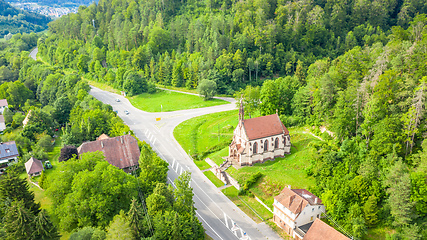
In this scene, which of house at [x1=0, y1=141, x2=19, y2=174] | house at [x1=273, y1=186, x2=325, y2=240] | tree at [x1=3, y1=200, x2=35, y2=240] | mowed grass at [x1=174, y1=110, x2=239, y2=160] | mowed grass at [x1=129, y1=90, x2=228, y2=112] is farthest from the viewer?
mowed grass at [x1=129, y1=90, x2=228, y2=112]

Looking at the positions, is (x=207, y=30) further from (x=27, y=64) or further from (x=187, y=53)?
(x=27, y=64)

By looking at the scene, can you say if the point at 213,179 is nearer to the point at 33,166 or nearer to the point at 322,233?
the point at 322,233

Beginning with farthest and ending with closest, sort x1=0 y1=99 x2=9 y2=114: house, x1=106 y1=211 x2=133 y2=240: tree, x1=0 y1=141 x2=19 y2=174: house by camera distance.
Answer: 1. x1=0 y1=99 x2=9 y2=114: house
2. x1=0 y1=141 x2=19 y2=174: house
3. x1=106 y1=211 x2=133 y2=240: tree

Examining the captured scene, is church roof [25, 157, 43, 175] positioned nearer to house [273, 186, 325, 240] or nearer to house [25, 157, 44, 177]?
house [25, 157, 44, 177]

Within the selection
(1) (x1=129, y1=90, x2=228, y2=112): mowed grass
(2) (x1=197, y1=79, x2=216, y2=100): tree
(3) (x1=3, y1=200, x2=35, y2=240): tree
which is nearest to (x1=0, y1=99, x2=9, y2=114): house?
(1) (x1=129, y1=90, x2=228, y2=112): mowed grass

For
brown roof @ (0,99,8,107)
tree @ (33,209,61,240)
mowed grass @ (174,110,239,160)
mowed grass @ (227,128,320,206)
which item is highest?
tree @ (33,209,61,240)

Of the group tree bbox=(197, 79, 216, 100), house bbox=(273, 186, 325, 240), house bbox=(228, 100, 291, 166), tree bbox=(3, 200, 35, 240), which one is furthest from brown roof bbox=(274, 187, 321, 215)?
tree bbox=(197, 79, 216, 100)

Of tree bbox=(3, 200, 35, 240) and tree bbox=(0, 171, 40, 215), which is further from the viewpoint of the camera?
tree bbox=(0, 171, 40, 215)

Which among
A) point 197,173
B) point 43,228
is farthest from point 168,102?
→ point 43,228

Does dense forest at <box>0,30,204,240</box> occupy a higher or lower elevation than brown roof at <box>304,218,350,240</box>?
higher
